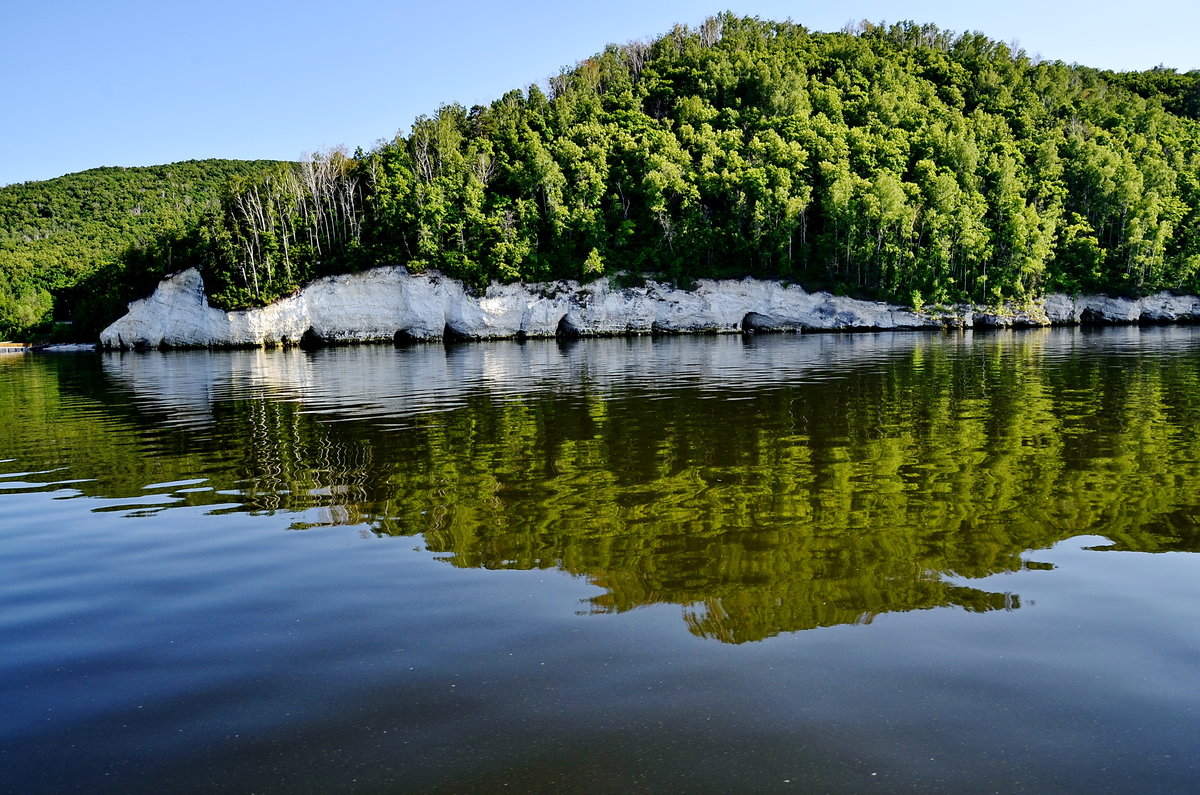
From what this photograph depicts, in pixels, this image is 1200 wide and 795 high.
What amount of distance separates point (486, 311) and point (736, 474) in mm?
73736

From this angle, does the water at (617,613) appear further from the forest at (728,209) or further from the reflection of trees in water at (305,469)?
the forest at (728,209)

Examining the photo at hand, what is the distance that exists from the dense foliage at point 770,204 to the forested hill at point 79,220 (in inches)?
1644

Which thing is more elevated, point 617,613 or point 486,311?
point 486,311

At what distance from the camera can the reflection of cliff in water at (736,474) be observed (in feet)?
24.3

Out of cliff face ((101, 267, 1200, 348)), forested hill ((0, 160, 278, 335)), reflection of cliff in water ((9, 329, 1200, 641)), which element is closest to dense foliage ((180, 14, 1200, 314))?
cliff face ((101, 267, 1200, 348))

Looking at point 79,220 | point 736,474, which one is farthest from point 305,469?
point 79,220

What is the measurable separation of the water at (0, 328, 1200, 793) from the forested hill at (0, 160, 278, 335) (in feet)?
377

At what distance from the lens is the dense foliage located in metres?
82.9

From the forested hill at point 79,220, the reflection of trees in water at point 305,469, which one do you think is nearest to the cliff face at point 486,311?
the forested hill at point 79,220

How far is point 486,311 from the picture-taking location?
273 ft

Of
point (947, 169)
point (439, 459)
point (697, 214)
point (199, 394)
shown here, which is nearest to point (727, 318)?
point (697, 214)

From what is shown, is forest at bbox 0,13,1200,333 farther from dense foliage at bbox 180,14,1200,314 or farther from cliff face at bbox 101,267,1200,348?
cliff face at bbox 101,267,1200,348

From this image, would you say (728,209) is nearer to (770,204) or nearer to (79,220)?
(770,204)

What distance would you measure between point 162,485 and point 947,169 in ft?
320
